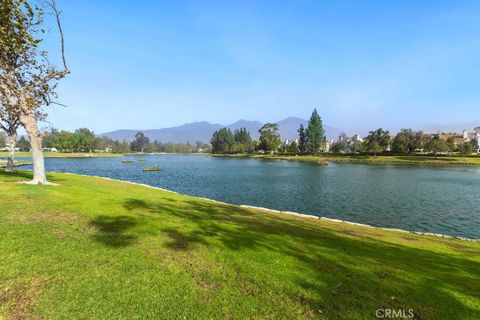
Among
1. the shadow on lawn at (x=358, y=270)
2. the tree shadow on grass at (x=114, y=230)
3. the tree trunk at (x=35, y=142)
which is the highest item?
the tree trunk at (x=35, y=142)

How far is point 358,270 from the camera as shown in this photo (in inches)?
307

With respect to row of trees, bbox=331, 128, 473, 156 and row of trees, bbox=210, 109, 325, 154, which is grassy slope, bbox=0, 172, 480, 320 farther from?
row of trees, bbox=210, 109, 325, 154

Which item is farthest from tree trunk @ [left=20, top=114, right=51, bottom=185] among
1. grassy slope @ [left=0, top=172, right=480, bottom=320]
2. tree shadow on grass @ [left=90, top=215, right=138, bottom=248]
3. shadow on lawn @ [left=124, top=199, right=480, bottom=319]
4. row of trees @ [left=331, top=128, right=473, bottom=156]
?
row of trees @ [left=331, top=128, right=473, bottom=156]

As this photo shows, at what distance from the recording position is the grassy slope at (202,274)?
18.7 ft

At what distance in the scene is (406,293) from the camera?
6605mm

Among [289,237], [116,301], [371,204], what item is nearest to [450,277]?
[289,237]

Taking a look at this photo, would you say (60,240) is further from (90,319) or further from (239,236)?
(239,236)

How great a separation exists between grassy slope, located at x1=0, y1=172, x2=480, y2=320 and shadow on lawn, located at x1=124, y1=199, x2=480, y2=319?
0.12 feet

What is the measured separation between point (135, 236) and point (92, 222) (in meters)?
2.45

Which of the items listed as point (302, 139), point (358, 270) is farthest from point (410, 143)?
point (358, 270)

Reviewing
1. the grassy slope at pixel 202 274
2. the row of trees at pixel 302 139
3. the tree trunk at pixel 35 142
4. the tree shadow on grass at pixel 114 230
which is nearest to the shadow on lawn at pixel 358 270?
the grassy slope at pixel 202 274

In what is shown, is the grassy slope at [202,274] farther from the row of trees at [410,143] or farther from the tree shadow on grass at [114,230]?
the row of trees at [410,143]

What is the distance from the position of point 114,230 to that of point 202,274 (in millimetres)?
4573

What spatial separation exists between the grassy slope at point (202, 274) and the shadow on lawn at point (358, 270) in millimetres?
36
